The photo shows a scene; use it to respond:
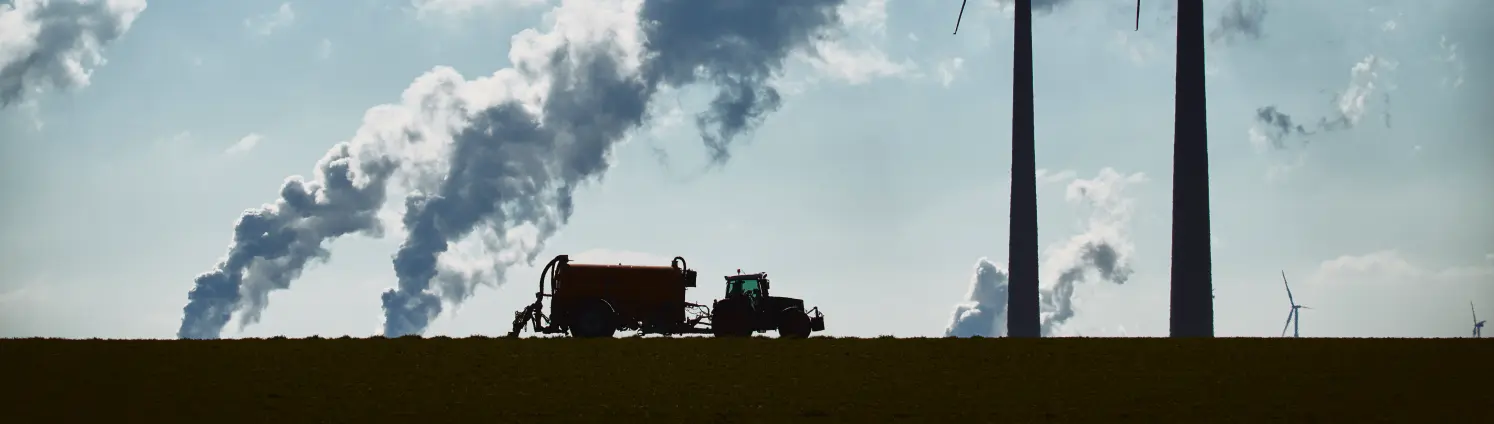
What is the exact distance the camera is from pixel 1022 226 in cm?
6288

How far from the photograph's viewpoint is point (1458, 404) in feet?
77.4

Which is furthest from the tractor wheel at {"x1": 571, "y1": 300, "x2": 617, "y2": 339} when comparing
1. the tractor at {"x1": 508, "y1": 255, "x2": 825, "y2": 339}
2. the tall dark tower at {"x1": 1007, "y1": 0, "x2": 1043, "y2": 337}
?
the tall dark tower at {"x1": 1007, "y1": 0, "x2": 1043, "y2": 337}

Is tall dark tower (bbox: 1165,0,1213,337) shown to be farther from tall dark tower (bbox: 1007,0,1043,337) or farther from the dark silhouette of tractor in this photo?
the dark silhouette of tractor

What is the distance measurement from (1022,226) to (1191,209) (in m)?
8.19

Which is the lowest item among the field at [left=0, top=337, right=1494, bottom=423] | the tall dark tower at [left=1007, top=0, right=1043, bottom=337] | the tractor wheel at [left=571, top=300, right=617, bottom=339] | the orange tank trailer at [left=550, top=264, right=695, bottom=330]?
the field at [left=0, top=337, right=1494, bottom=423]

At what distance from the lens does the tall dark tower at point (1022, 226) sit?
62312 mm

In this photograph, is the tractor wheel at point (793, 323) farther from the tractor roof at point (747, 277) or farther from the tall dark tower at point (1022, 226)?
the tall dark tower at point (1022, 226)

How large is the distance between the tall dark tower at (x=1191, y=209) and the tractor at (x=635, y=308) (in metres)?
22.2

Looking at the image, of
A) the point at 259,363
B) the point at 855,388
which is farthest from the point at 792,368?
the point at 259,363

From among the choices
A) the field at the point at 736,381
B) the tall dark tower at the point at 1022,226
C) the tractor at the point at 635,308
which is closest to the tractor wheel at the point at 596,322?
the tractor at the point at 635,308

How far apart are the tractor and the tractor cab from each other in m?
0.33

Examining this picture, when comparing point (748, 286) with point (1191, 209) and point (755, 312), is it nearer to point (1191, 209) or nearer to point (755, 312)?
point (755, 312)

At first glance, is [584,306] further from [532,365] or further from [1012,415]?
[1012,415]

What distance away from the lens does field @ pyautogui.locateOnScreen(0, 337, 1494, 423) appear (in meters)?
22.1
